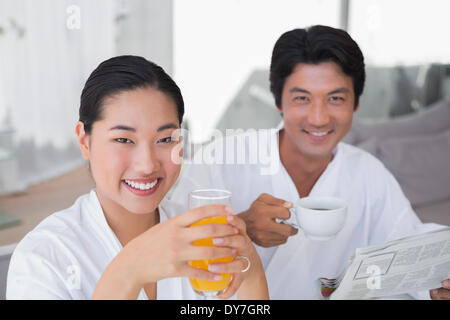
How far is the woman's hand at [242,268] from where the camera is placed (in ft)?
2.00

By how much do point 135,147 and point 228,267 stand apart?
0.23 m

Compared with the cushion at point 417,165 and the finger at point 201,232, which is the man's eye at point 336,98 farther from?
the cushion at point 417,165

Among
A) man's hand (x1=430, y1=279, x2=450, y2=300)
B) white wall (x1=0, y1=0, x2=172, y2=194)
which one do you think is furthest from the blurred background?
man's hand (x1=430, y1=279, x2=450, y2=300)

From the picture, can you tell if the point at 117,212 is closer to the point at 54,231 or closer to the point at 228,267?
the point at 54,231

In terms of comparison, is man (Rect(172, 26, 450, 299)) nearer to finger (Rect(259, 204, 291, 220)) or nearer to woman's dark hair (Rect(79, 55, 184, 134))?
finger (Rect(259, 204, 291, 220))

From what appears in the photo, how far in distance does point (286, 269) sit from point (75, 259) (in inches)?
21.6

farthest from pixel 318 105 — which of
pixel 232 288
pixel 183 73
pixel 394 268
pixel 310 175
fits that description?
pixel 183 73

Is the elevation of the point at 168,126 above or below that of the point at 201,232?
above

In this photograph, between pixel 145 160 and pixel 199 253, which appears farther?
pixel 145 160

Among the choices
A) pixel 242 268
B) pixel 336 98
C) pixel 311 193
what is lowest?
pixel 242 268

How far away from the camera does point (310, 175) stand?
1215 mm

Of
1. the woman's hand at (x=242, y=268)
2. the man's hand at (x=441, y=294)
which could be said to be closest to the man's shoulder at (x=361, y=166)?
the man's hand at (x=441, y=294)

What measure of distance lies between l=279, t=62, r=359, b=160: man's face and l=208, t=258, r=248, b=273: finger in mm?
488

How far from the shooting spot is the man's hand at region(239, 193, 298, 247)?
862mm
